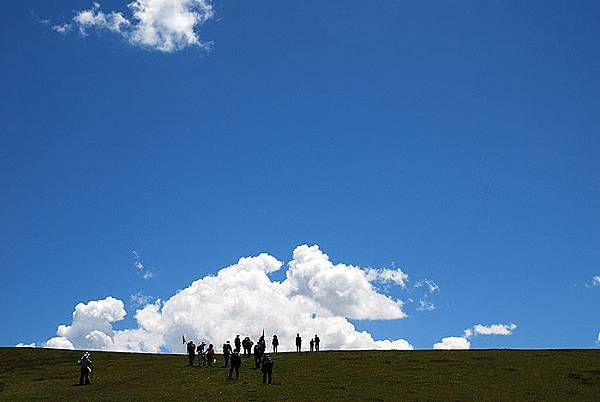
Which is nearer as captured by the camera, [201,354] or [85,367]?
[85,367]

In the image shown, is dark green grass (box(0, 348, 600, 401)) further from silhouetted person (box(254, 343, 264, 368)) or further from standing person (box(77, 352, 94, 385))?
standing person (box(77, 352, 94, 385))

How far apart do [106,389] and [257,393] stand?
11532mm

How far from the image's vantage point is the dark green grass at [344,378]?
3812 cm

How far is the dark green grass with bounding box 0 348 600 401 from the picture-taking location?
38.1 meters

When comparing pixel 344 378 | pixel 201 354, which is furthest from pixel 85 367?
pixel 344 378

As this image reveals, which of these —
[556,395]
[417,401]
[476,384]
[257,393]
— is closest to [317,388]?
[257,393]

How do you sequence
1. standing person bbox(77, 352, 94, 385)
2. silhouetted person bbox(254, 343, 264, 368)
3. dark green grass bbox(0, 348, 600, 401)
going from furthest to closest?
silhouetted person bbox(254, 343, 264, 368) < standing person bbox(77, 352, 94, 385) < dark green grass bbox(0, 348, 600, 401)

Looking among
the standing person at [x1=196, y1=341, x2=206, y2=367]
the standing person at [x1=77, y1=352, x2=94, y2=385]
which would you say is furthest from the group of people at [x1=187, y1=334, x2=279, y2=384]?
the standing person at [x1=77, y1=352, x2=94, y2=385]

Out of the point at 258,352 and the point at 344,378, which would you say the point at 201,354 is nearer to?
the point at 258,352

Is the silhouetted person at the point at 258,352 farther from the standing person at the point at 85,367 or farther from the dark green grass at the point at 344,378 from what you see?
the standing person at the point at 85,367

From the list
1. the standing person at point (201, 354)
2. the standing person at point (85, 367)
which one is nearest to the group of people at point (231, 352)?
the standing person at point (201, 354)

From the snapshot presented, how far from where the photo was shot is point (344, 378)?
43719 mm

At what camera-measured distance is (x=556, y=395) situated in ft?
126

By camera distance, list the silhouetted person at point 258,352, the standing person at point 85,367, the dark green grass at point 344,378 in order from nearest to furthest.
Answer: the dark green grass at point 344,378 < the standing person at point 85,367 < the silhouetted person at point 258,352
